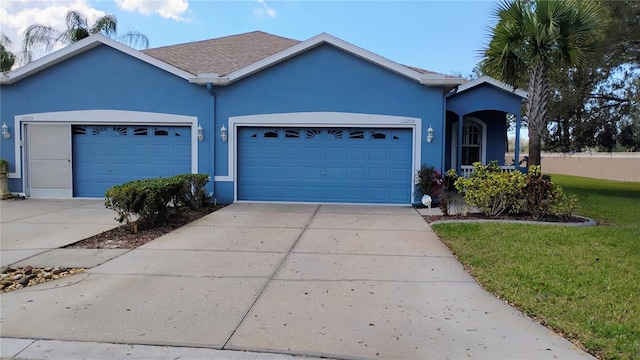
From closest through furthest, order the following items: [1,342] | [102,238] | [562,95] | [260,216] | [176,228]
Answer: [1,342] → [102,238] → [176,228] → [260,216] → [562,95]

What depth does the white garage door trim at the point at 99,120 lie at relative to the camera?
12.8 metres

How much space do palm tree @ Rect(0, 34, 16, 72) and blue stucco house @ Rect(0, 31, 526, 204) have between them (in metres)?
11.1

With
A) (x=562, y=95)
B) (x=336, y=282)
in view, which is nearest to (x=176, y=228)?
(x=336, y=282)

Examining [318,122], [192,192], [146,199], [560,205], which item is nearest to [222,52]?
[318,122]

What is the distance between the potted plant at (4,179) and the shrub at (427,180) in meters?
12.0

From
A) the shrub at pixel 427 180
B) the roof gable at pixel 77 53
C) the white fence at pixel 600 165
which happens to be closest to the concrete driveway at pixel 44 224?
→ the roof gable at pixel 77 53

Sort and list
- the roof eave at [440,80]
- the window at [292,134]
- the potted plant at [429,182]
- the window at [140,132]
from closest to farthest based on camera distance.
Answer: the potted plant at [429,182] → the roof eave at [440,80] → the window at [292,134] → the window at [140,132]

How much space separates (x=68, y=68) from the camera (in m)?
13.1

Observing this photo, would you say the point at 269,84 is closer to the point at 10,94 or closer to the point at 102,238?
the point at 102,238

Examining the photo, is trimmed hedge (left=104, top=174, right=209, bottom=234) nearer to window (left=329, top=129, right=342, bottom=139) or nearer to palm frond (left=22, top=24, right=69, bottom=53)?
window (left=329, top=129, right=342, bottom=139)

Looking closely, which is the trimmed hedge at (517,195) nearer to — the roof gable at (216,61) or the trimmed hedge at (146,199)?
the roof gable at (216,61)

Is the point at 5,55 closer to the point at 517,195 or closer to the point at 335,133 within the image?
the point at 335,133

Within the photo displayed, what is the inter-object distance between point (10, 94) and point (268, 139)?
26.2ft

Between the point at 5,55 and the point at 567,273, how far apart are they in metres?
26.3
